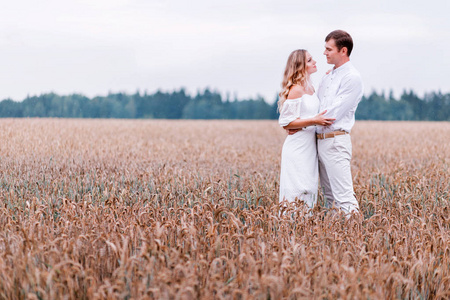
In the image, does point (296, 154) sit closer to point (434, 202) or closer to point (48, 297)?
point (434, 202)

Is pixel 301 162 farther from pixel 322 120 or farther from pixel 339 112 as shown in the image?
pixel 339 112

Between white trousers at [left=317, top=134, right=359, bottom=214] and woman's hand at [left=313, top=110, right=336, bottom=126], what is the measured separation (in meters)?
0.25

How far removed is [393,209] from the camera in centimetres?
537

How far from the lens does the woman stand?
5.24 m

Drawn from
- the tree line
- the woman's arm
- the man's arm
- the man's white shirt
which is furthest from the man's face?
the tree line

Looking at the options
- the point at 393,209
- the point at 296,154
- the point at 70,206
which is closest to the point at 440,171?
the point at 393,209

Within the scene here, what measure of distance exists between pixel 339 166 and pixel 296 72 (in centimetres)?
119

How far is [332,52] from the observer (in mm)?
5270

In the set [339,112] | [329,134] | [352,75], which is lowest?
[329,134]

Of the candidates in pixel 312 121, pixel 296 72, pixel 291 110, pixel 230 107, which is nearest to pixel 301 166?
pixel 312 121

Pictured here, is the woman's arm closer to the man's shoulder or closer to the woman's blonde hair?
the woman's blonde hair

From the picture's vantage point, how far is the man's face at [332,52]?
5266 mm

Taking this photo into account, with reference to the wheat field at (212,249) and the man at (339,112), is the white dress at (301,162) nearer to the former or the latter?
the man at (339,112)

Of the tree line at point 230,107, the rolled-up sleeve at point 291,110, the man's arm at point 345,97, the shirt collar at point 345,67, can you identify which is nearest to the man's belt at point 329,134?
the man's arm at point 345,97
